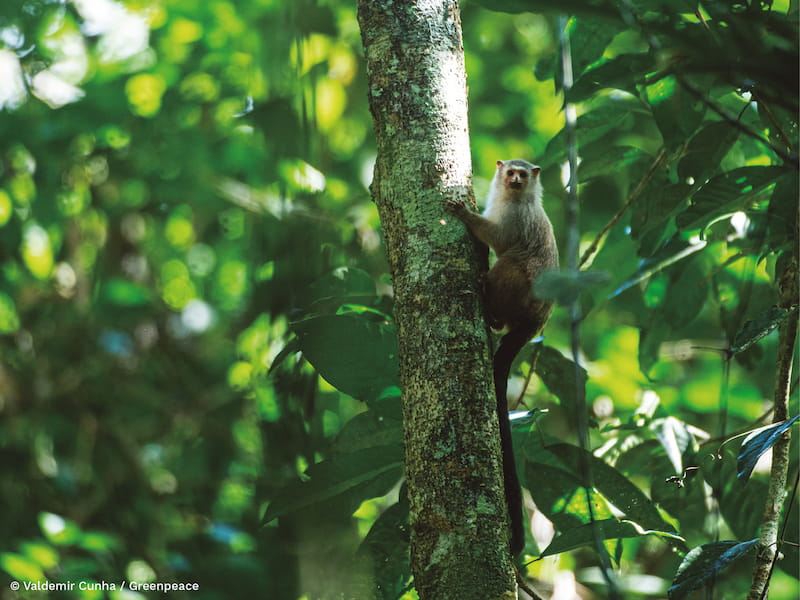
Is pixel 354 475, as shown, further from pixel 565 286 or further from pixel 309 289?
pixel 565 286

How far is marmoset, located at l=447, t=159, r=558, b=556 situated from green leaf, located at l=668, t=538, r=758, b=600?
488 mm

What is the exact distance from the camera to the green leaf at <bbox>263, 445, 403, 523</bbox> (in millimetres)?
2188

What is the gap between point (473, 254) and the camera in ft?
6.63

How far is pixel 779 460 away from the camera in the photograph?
2.13 metres

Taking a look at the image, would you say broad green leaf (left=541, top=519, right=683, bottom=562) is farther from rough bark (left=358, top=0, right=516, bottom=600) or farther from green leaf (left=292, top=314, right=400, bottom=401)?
green leaf (left=292, top=314, right=400, bottom=401)

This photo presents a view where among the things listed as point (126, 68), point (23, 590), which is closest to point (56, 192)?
point (126, 68)

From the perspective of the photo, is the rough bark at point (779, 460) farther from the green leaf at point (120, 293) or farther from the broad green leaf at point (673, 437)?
the green leaf at point (120, 293)

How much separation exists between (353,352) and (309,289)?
710mm

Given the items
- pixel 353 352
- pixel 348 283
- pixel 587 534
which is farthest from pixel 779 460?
pixel 348 283

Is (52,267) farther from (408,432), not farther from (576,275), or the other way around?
(576,275)

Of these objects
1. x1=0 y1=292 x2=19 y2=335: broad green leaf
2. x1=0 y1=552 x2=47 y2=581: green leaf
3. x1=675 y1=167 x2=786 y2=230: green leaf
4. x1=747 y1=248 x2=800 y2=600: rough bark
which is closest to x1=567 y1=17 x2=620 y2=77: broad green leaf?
x1=675 y1=167 x2=786 y2=230: green leaf

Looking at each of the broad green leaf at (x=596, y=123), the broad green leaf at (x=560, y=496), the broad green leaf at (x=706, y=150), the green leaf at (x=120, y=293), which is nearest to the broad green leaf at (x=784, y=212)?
the broad green leaf at (x=706, y=150)

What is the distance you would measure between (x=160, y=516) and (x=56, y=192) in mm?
2322

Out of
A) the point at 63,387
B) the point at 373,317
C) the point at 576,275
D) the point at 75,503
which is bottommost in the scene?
the point at 576,275
